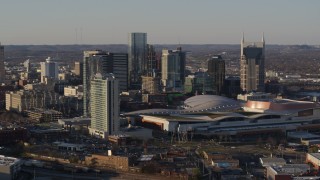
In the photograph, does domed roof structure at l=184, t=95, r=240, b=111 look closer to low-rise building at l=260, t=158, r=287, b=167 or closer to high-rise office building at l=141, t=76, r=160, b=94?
high-rise office building at l=141, t=76, r=160, b=94

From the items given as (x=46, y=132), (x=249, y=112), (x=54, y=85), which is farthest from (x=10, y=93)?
(x=249, y=112)

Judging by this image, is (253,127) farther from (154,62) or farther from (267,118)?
(154,62)

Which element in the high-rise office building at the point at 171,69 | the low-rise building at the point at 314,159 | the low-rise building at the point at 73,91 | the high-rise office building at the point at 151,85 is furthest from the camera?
the high-rise office building at the point at 171,69

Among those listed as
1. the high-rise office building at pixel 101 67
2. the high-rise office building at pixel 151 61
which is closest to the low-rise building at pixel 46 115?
the high-rise office building at pixel 101 67

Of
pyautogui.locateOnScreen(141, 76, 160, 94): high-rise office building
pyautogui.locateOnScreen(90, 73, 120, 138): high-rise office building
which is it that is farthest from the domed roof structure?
pyautogui.locateOnScreen(90, 73, 120, 138): high-rise office building

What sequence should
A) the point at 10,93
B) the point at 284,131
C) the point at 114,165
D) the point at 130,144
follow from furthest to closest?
the point at 10,93 < the point at 284,131 < the point at 130,144 < the point at 114,165

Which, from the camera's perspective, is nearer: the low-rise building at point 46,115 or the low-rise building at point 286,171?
the low-rise building at point 286,171

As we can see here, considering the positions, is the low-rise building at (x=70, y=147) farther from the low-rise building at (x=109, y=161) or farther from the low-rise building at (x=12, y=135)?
the low-rise building at (x=109, y=161)

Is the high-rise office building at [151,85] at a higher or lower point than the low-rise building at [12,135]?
higher
